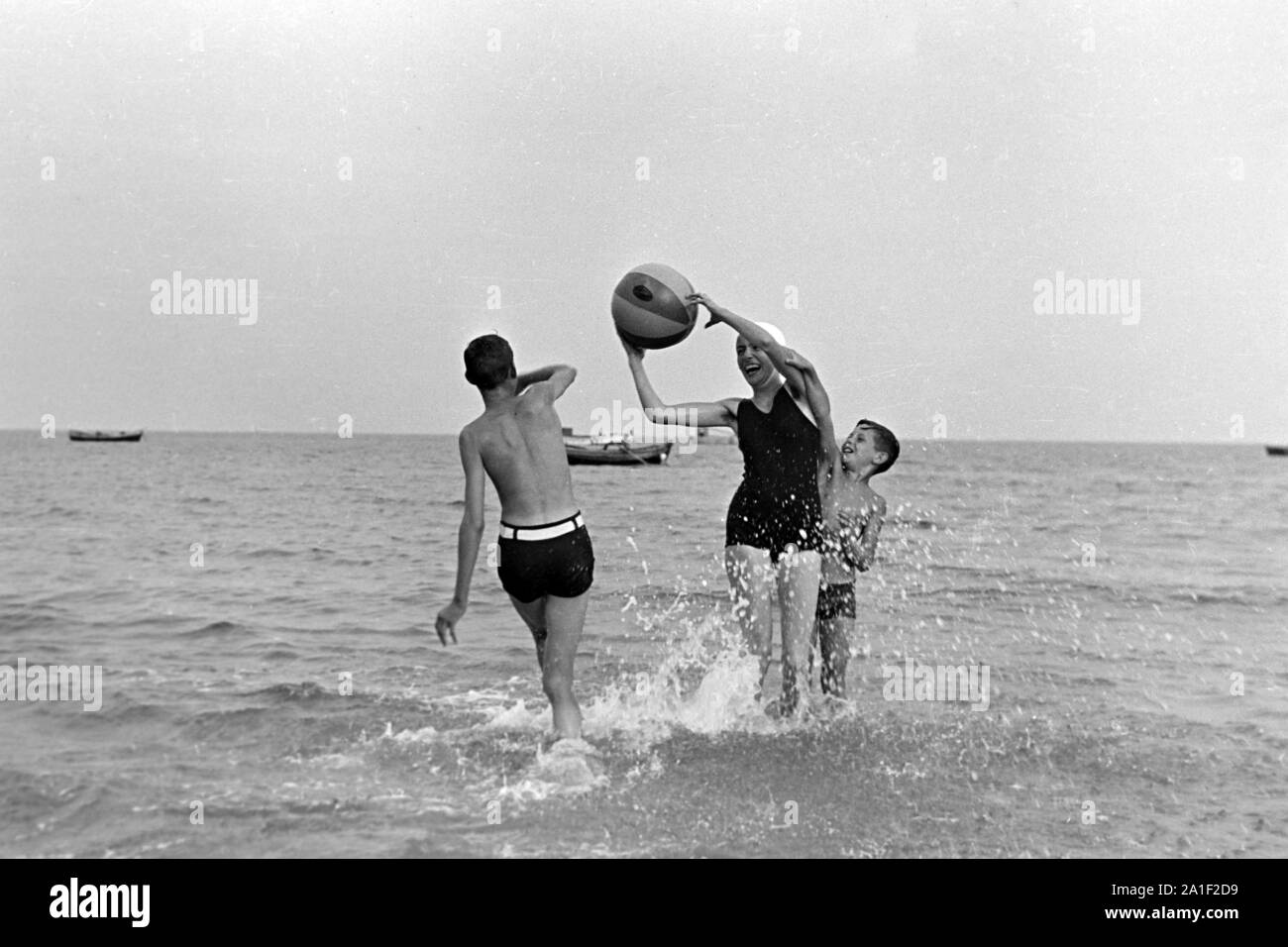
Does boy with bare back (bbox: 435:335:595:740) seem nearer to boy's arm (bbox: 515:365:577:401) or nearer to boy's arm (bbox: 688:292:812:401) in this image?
boy's arm (bbox: 515:365:577:401)

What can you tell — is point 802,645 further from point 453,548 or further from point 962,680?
point 453,548

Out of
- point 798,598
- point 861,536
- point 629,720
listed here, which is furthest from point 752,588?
point 629,720

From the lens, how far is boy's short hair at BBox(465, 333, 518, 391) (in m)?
5.73

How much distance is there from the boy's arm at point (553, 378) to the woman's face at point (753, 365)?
1.04 m

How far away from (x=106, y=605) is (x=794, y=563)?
8.46m

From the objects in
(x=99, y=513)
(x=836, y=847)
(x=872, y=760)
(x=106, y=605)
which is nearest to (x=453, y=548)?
(x=106, y=605)

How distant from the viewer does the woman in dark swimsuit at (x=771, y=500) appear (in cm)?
662

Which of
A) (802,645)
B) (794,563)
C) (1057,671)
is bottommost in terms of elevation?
(1057,671)

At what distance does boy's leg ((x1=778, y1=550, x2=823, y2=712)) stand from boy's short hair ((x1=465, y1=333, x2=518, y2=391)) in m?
2.03

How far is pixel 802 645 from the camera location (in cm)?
675

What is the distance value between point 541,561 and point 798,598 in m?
1.73

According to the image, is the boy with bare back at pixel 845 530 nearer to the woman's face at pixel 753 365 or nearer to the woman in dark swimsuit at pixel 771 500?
the woman in dark swimsuit at pixel 771 500
